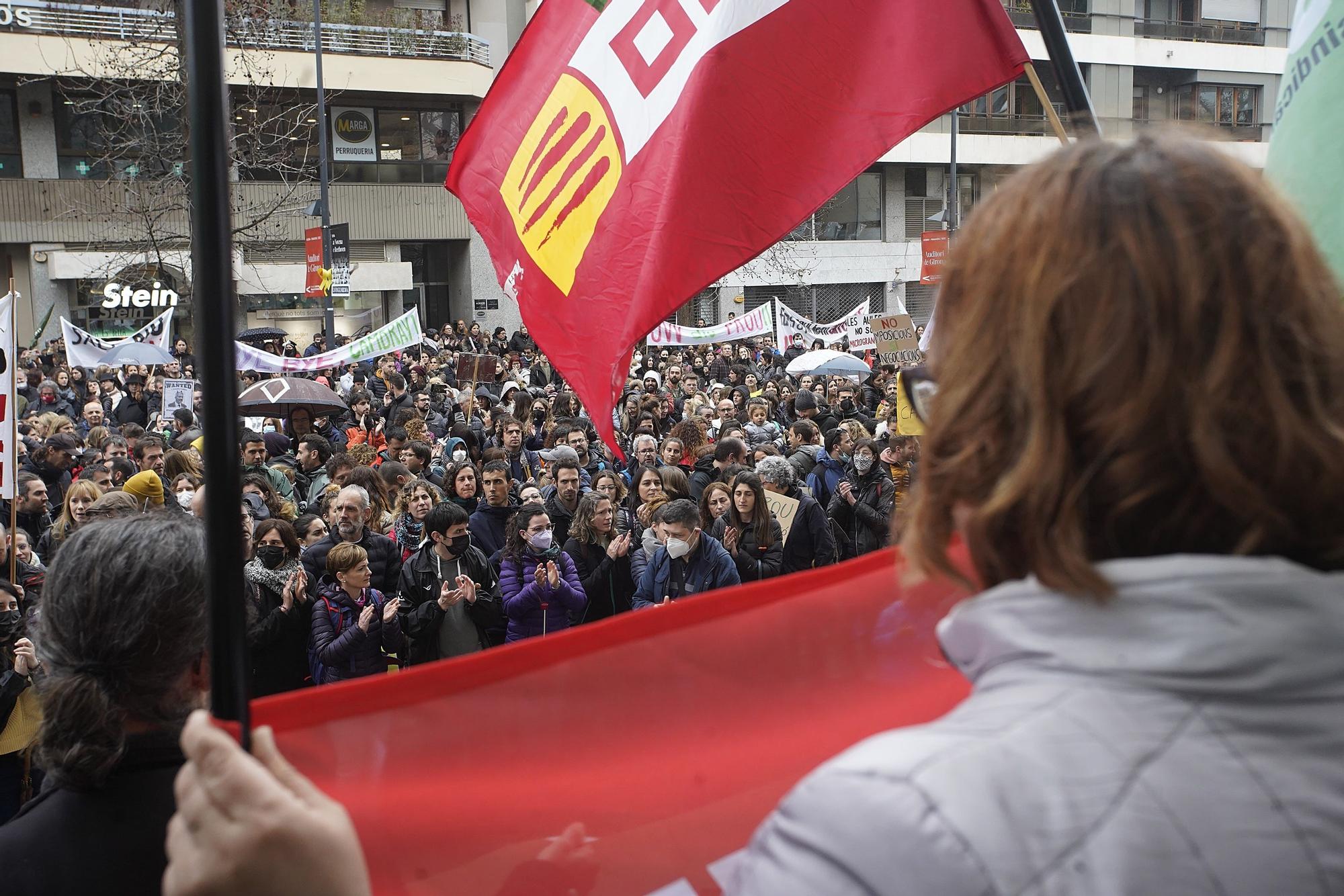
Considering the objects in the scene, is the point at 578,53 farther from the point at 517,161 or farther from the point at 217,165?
the point at 217,165

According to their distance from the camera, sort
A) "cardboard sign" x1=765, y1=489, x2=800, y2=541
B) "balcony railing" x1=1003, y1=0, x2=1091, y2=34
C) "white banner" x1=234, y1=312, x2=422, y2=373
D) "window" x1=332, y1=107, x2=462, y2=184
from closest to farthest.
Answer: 1. "cardboard sign" x1=765, y1=489, x2=800, y2=541
2. "white banner" x1=234, y1=312, x2=422, y2=373
3. "balcony railing" x1=1003, y1=0, x2=1091, y2=34
4. "window" x1=332, y1=107, x2=462, y2=184

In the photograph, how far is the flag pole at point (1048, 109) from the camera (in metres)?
2.49

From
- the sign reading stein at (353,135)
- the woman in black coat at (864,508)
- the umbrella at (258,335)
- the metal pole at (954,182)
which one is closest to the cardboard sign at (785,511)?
the woman in black coat at (864,508)

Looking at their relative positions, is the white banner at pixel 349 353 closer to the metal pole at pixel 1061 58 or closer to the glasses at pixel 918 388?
the metal pole at pixel 1061 58

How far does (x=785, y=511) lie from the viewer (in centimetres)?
727

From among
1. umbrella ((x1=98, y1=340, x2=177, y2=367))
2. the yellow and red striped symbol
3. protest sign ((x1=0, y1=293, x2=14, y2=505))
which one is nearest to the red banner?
the yellow and red striped symbol

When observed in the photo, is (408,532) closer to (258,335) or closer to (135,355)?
(135,355)

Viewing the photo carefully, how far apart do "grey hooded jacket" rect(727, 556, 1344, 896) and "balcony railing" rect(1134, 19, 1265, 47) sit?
37362 mm

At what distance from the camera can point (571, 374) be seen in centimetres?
331

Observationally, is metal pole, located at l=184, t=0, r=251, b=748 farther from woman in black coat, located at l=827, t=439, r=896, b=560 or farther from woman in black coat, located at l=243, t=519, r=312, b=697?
woman in black coat, located at l=827, t=439, r=896, b=560

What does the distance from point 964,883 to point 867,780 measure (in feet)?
0.29

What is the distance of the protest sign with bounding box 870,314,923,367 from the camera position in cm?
1184

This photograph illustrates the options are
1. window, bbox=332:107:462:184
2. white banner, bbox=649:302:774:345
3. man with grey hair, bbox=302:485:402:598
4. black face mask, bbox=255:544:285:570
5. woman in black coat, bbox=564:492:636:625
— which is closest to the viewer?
black face mask, bbox=255:544:285:570

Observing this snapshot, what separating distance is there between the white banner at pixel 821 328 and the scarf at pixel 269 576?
14.8m
